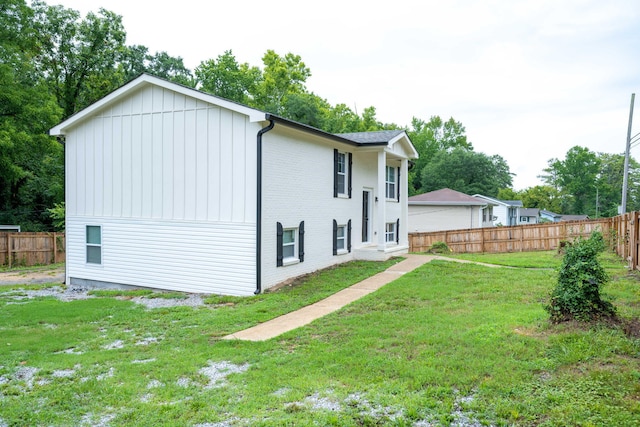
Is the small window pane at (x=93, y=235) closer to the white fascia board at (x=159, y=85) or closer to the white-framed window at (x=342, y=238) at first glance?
the white fascia board at (x=159, y=85)

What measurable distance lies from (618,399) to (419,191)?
47.7 metres

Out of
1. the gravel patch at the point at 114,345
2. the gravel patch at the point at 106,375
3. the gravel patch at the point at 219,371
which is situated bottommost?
the gravel patch at the point at 114,345

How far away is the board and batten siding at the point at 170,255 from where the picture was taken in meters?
11.2

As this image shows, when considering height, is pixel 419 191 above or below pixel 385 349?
above

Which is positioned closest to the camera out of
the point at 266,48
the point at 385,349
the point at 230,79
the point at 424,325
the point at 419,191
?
the point at 385,349

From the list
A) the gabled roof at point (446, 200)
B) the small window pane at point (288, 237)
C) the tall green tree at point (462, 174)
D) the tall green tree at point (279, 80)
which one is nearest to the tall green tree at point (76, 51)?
the tall green tree at point (279, 80)

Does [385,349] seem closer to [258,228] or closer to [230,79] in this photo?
[258,228]

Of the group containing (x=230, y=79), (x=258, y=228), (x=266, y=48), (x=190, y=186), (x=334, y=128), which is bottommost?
(x=258, y=228)

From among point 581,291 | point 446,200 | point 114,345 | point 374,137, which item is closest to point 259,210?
Result: point 114,345

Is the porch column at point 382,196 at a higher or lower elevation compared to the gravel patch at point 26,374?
higher

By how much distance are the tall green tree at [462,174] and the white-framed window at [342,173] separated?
35.1 meters

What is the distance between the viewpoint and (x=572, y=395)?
4184 mm

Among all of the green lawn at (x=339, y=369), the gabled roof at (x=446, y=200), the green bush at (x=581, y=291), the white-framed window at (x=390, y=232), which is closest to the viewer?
the green lawn at (x=339, y=369)

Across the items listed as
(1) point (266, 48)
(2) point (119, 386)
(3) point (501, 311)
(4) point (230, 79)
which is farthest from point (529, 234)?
(1) point (266, 48)
